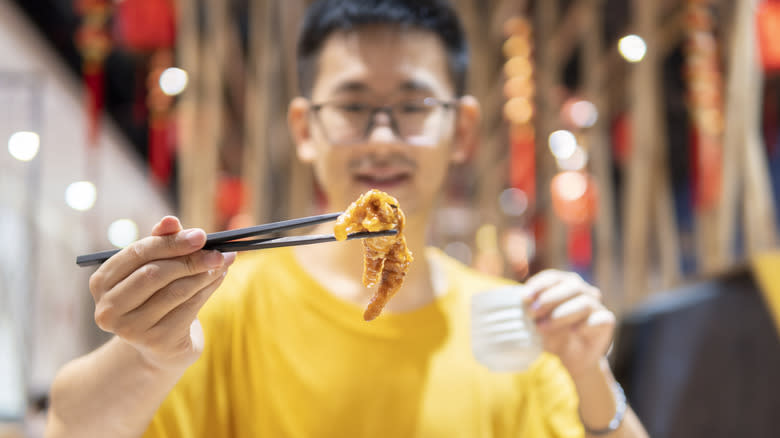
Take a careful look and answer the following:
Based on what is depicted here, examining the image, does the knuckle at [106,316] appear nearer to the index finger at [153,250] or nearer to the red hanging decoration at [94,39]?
the index finger at [153,250]

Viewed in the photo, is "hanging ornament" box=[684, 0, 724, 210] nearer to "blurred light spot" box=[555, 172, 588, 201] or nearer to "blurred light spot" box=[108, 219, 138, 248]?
"blurred light spot" box=[555, 172, 588, 201]

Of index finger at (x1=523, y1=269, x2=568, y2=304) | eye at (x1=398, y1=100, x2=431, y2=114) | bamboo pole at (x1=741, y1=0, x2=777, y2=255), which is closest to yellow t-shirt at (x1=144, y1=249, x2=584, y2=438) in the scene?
index finger at (x1=523, y1=269, x2=568, y2=304)

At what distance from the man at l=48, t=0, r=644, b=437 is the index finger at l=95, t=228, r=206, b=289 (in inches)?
5.9

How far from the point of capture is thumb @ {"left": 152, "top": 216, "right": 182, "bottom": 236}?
2.30 ft

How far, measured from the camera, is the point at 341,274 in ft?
3.33

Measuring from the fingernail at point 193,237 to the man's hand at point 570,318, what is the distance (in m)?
0.54

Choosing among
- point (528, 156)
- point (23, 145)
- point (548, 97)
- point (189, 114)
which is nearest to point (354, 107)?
point (23, 145)

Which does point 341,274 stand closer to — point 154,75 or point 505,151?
point 154,75

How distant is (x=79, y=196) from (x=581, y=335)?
8.73 ft

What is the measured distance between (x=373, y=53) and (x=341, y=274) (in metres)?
0.37

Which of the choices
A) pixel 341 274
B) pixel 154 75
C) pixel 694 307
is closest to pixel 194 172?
pixel 154 75

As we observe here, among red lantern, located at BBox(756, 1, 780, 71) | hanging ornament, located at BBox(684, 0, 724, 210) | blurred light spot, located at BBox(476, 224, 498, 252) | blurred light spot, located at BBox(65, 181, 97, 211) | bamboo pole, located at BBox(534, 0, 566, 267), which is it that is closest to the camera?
red lantern, located at BBox(756, 1, 780, 71)

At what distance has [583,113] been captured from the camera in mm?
3445

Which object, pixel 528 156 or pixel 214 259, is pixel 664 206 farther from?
pixel 214 259
